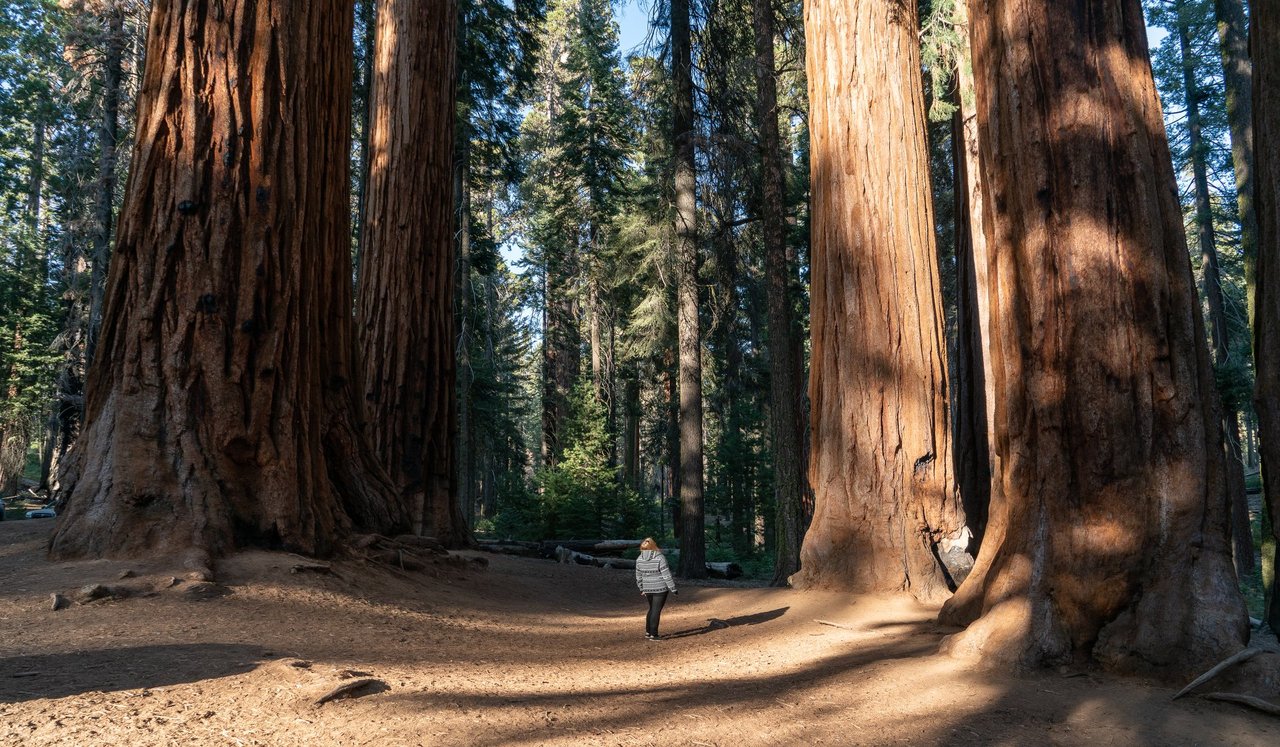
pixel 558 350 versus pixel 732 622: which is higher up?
pixel 558 350

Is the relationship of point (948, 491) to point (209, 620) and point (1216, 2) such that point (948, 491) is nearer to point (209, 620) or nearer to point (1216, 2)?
point (209, 620)

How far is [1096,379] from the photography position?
429 cm

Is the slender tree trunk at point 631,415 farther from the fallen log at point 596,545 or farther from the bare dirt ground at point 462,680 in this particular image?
the bare dirt ground at point 462,680

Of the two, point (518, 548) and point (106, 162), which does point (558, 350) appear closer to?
point (518, 548)

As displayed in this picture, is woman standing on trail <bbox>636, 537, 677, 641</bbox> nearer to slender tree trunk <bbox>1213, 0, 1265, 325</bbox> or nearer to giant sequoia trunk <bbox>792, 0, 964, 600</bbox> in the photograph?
giant sequoia trunk <bbox>792, 0, 964, 600</bbox>

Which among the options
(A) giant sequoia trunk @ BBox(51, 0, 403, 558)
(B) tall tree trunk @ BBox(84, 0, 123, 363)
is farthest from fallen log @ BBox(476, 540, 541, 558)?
(B) tall tree trunk @ BBox(84, 0, 123, 363)

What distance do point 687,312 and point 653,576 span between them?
10.0 m

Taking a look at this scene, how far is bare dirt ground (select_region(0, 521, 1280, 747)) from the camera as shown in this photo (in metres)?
3.23

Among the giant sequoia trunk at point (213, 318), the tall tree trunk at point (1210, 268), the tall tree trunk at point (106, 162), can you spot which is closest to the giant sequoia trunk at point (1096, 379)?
the giant sequoia trunk at point (213, 318)

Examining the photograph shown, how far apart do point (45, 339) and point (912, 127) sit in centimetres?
3236

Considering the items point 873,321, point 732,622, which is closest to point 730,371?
point 873,321

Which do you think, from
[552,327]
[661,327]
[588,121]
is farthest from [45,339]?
[661,327]

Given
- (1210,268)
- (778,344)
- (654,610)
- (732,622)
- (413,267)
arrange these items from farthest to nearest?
(1210,268)
(778,344)
(413,267)
(732,622)
(654,610)

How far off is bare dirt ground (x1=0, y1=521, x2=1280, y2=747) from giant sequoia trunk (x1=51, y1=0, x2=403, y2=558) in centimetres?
54
